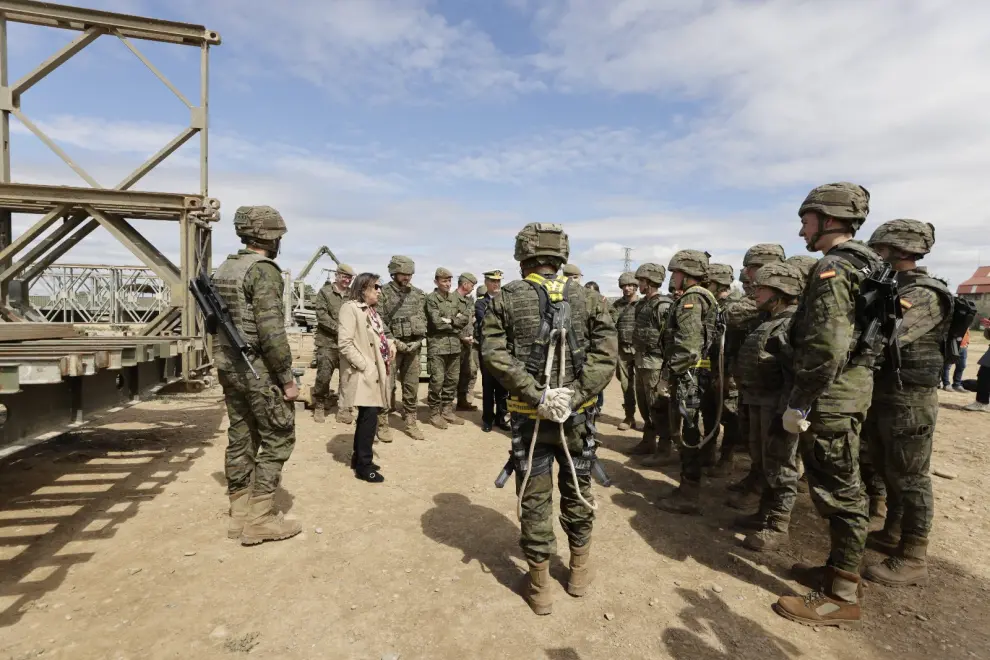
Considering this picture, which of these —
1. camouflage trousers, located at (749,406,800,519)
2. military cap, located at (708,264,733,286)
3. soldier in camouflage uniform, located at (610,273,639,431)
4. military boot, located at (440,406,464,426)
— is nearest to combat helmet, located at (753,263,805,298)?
camouflage trousers, located at (749,406,800,519)

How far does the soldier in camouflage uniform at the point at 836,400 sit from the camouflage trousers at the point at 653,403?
91.9 inches

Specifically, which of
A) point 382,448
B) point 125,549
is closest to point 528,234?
point 125,549

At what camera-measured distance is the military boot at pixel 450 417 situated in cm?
838

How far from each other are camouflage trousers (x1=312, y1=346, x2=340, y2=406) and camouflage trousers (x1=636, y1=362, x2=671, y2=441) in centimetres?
462

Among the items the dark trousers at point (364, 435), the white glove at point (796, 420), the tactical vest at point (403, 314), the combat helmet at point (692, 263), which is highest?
the combat helmet at point (692, 263)

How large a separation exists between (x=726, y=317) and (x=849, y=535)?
9.28 feet

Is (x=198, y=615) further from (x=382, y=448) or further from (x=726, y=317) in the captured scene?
(x=726, y=317)

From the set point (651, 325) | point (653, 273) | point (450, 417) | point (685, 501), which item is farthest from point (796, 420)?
point (450, 417)

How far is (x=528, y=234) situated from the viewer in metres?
3.43

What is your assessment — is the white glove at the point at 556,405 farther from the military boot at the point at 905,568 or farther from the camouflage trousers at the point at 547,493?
the military boot at the point at 905,568

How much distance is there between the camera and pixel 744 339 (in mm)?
5309

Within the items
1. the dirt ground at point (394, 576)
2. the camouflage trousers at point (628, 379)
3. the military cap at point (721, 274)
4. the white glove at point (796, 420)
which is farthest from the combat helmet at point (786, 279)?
the camouflage trousers at point (628, 379)

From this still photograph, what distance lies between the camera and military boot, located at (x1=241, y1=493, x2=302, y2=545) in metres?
4.00

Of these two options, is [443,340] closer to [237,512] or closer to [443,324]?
[443,324]
